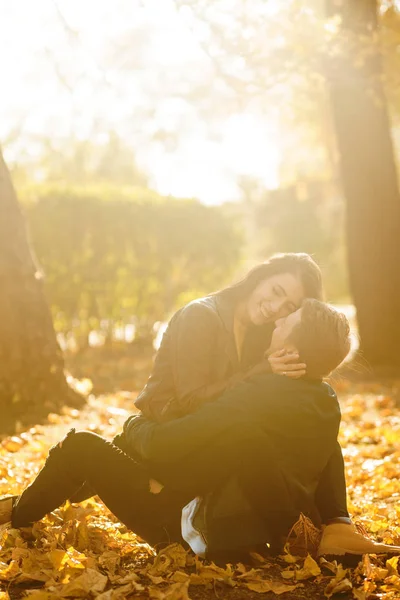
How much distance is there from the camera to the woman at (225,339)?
3.56m

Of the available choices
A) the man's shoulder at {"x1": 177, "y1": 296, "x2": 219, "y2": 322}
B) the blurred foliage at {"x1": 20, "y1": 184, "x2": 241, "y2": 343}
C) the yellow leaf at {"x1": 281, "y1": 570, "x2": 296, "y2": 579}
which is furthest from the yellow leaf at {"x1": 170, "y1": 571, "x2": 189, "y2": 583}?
the blurred foliage at {"x1": 20, "y1": 184, "x2": 241, "y2": 343}

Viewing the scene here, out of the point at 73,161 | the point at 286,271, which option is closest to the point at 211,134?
the point at 286,271

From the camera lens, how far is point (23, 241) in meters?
7.44

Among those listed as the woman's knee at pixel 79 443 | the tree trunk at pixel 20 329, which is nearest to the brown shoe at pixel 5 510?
→ the woman's knee at pixel 79 443

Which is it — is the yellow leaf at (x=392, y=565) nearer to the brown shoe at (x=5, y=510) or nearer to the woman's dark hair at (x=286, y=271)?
the woman's dark hair at (x=286, y=271)

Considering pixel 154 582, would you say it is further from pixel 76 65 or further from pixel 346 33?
pixel 76 65

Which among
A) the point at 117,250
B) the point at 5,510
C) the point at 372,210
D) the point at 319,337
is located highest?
the point at 117,250

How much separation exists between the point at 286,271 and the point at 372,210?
692 cm

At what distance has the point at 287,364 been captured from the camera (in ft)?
11.0

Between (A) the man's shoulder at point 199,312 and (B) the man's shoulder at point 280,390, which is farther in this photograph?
(A) the man's shoulder at point 199,312

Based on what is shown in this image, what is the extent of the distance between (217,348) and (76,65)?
423 inches

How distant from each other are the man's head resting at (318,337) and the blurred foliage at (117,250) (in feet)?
31.0

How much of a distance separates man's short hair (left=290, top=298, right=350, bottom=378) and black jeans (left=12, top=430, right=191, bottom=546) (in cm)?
85

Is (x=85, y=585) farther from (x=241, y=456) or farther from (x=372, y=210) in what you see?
(x=372, y=210)
